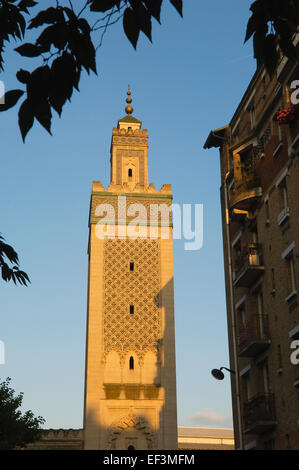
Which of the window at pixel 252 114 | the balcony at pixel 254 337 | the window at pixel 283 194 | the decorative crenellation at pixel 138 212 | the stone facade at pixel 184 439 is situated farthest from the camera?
the decorative crenellation at pixel 138 212

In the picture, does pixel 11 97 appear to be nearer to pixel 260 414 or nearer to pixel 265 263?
pixel 260 414

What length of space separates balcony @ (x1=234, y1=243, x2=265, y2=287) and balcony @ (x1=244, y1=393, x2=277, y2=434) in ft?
11.5

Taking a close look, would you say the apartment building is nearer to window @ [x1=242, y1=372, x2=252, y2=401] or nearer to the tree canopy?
window @ [x1=242, y1=372, x2=252, y2=401]

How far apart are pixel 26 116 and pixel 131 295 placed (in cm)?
3637

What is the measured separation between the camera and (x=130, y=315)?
38875 millimetres

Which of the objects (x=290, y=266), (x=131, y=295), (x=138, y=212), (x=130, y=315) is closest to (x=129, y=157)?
(x=138, y=212)

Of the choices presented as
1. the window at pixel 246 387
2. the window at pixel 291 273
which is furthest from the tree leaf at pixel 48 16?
the window at pixel 246 387

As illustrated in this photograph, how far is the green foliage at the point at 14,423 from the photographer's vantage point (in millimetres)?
30234

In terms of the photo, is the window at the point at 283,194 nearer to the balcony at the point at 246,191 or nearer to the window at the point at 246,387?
the balcony at the point at 246,191

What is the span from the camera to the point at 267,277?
59.9ft

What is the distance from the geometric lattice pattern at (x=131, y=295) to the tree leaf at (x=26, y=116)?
35.6m
